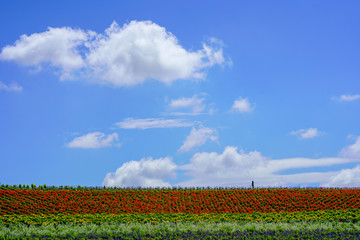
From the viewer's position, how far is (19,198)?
22.8m

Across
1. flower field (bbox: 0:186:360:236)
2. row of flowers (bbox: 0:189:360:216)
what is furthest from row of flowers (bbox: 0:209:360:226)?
row of flowers (bbox: 0:189:360:216)

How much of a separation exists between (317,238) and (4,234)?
10532 mm

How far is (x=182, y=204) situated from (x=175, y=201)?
0.83 m

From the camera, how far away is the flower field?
17938mm

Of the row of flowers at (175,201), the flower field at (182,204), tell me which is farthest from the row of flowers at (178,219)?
the row of flowers at (175,201)

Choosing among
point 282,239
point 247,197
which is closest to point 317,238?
point 282,239

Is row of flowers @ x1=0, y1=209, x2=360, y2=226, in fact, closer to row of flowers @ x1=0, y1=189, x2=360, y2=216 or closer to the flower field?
the flower field

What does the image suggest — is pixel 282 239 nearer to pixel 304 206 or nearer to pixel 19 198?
pixel 304 206

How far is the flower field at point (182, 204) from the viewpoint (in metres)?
17.9

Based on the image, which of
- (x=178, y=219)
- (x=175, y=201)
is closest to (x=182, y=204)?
(x=175, y=201)

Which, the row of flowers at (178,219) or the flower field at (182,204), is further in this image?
the flower field at (182,204)

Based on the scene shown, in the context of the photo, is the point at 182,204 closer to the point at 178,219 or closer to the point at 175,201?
the point at 175,201

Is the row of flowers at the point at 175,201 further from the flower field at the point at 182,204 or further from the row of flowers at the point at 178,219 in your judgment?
the row of flowers at the point at 178,219

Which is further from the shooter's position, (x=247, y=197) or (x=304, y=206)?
(x=247, y=197)
